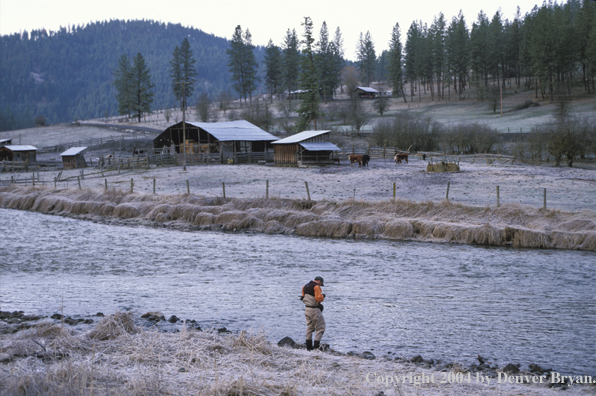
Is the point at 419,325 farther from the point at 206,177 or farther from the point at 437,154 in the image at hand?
the point at 437,154

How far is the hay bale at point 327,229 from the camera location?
23.8 m

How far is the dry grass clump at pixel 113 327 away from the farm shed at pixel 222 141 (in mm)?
46046

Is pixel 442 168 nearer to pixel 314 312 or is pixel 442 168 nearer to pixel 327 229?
pixel 327 229

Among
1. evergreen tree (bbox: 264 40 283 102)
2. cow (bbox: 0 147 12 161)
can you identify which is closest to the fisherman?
cow (bbox: 0 147 12 161)

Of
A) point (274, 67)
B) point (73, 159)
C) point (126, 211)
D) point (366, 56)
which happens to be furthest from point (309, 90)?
point (366, 56)

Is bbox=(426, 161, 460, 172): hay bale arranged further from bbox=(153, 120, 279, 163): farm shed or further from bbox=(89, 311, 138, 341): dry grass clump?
bbox=(89, 311, 138, 341): dry grass clump

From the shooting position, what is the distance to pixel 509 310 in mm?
12430

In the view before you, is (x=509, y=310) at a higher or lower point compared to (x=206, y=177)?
lower

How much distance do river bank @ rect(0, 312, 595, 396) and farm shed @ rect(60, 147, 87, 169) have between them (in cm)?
5692

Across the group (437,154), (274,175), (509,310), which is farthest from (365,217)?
(437,154)

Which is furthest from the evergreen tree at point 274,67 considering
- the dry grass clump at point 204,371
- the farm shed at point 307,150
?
the dry grass clump at point 204,371

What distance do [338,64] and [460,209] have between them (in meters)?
107

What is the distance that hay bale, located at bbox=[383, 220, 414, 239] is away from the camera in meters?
22.6

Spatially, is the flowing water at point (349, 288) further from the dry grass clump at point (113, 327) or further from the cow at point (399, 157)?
the cow at point (399, 157)
